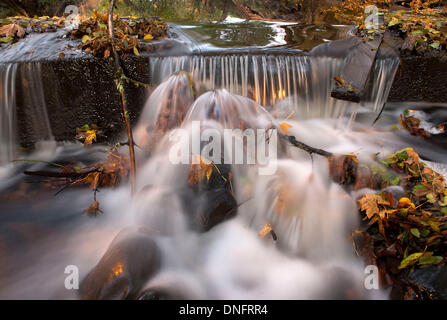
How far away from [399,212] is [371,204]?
238 mm

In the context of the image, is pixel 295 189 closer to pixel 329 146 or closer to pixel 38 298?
pixel 329 146

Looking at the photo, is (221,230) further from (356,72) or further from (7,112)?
(7,112)

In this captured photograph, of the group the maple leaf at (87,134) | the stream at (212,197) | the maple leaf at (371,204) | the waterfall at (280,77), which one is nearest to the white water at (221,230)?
the stream at (212,197)

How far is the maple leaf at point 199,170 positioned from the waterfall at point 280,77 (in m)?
1.81

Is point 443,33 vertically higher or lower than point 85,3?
lower

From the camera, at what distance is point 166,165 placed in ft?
10.3

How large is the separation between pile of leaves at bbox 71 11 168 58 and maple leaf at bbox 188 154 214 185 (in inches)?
89.7

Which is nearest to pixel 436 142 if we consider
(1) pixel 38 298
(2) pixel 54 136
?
(1) pixel 38 298

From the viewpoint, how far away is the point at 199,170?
277cm

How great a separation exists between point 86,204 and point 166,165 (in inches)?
45.7

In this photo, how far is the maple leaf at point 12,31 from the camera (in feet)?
14.0

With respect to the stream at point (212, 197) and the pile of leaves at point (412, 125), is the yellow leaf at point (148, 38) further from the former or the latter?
the pile of leaves at point (412, 125)

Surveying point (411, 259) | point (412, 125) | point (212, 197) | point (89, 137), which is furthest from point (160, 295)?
point (412, 125)

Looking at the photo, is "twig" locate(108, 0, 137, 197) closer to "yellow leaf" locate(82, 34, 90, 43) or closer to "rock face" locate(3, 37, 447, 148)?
"rock face" locate(3, 37, 447, 148)
